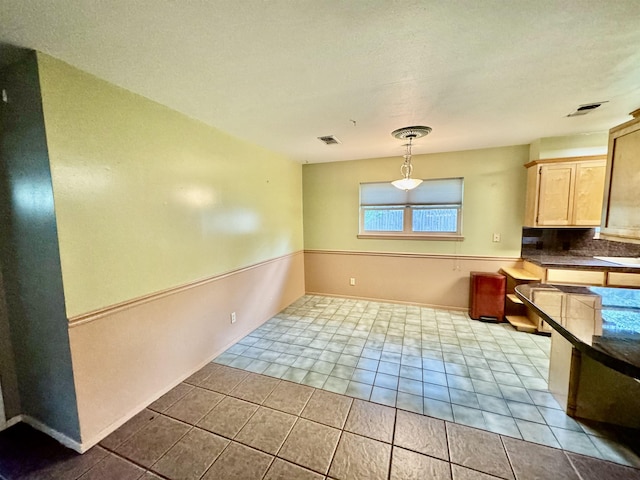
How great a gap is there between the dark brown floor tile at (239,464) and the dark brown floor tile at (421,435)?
861 millimetres

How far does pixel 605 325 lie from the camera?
144 cm

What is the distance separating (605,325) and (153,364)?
10.2 ft

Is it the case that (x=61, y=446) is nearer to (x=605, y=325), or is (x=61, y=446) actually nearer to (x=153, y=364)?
(x=153, y=364)

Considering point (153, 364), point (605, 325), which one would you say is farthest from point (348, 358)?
point (605, 325)

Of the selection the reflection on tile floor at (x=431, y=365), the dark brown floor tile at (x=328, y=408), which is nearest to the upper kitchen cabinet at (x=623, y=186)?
the reflection on tile floor at (x=431, y=365)

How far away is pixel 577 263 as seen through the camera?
2984 millimetres

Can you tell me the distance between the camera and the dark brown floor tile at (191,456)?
1534mm

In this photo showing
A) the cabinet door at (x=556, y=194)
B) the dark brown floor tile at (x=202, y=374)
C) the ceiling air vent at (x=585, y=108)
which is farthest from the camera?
the cabinet door at (x=556, y=194)

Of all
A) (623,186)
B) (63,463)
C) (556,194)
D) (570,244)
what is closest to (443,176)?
(556,194)

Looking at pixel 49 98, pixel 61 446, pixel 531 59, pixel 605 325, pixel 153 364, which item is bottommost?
pixel 61 446

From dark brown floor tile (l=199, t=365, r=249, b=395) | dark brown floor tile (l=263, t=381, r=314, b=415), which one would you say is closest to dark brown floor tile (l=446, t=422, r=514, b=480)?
dark brown floor tile (l=263, t=381, r=314, b=415)

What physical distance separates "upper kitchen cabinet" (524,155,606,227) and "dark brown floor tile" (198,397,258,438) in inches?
155

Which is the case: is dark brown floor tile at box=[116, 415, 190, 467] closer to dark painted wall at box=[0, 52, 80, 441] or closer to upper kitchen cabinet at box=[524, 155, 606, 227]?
dark painted wall at box=[0, 52, 80, 441]

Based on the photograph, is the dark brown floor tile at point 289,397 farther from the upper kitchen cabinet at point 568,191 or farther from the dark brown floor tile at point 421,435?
the upper kitchen cabinet at point 568,191
